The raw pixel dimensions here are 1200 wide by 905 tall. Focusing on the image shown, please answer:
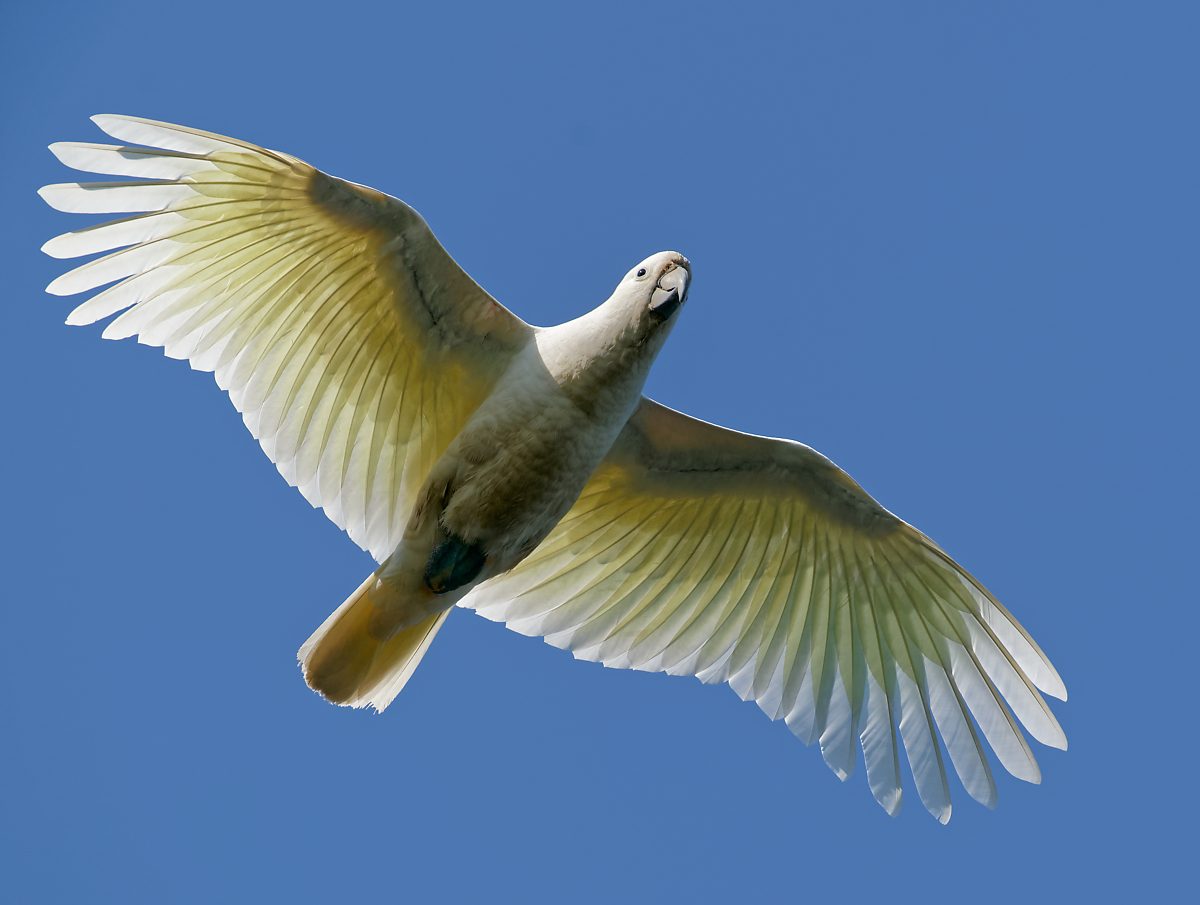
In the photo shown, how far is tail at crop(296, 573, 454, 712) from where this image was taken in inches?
236

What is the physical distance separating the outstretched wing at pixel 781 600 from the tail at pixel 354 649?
26.1 inches

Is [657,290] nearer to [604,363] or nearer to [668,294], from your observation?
[668,294]

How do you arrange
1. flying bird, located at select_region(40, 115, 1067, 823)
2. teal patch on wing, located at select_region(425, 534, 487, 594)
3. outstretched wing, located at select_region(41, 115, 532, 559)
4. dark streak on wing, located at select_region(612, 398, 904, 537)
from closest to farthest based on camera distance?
outstretched wing, located at select_region(41, 115, 532, 559), flying bird, located at select_region(40, 115, 1067, 823), teal patch on wing, located at select_region(425, 534, 487, 594), dark streak on wing, located at select_region(612, 398, 904, 537)

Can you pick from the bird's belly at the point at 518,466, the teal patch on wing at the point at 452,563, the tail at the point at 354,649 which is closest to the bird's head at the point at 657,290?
the bird's belly at the point at 518,466

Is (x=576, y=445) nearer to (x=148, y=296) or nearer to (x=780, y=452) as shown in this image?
(x=780, y=452)

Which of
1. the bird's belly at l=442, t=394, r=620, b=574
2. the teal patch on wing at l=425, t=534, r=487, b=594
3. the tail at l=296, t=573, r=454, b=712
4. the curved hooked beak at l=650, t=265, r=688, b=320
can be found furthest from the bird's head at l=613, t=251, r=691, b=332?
the tail at l=296, t=573, r=454, b=712

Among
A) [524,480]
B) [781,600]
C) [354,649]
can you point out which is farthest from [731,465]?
[354,649]

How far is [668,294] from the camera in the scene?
5.89 m

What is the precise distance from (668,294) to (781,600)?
1.76m

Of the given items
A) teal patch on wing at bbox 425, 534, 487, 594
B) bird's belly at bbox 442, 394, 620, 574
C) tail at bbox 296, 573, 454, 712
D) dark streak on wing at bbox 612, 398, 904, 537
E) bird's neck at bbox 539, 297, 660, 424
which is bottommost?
tail at bbox 296, 573, 454, 712

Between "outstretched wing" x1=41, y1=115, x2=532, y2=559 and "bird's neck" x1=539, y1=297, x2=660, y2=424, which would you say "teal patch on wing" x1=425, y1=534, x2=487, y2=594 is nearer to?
"outstretched wing" x1=41, y1=115, x2=532, y2=559

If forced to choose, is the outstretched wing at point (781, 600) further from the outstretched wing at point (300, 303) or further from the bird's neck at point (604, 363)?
the outstretched wing at point (300, 303)

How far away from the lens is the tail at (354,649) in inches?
236

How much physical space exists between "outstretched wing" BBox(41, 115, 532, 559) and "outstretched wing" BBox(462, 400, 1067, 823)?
775mm
